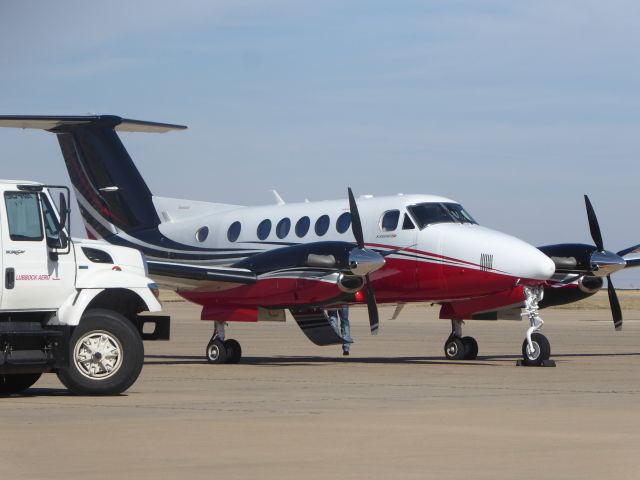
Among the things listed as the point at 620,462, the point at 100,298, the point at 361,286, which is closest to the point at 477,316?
the point at 361,286

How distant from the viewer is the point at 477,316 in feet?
80.7

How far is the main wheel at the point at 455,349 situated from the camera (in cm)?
2472

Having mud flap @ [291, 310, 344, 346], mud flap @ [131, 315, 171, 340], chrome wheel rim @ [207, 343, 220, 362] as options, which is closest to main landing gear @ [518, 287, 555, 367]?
mud flap @ [291, 310, 344, 346]

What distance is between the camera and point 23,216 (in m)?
14.6

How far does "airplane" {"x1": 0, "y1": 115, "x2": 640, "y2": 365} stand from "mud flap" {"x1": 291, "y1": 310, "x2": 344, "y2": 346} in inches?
0.8

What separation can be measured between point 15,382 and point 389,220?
9789 millimetres

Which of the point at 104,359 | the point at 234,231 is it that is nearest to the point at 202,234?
the point at 234,231

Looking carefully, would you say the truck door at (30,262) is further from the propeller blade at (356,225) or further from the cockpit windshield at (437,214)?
the cockpit windshield at (437,214)

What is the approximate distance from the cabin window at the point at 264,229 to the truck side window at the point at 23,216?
11001 mm

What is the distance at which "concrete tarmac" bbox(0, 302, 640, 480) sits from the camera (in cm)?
890

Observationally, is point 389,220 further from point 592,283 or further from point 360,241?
point 592,283

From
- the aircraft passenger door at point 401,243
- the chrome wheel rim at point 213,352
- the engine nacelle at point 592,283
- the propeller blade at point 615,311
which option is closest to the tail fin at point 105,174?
the chrome wheel rim at point 213,352

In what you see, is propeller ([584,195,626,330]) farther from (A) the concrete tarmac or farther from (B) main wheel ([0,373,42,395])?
(B) main wheel ([0,373,42,395])

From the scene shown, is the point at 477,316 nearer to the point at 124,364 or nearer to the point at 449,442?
the point at 124,364
